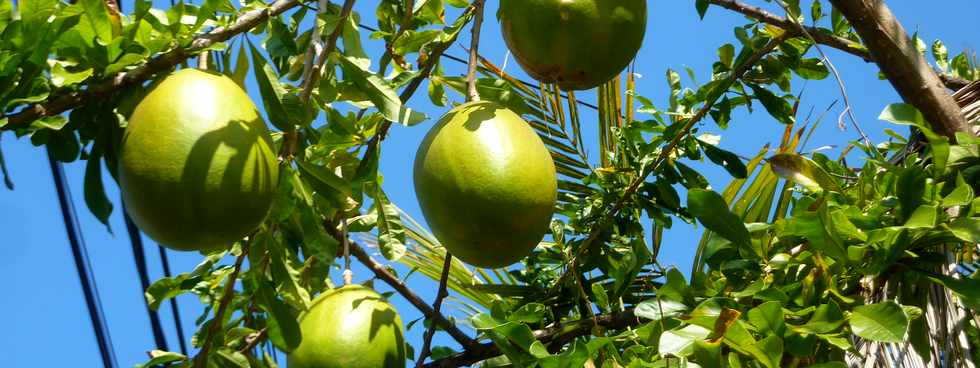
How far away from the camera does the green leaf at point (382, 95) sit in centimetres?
146

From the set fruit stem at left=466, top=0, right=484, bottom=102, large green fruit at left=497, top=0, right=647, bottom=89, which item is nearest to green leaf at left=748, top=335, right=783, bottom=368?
large green fruit at left=497, top=0, right=647, bottom=89

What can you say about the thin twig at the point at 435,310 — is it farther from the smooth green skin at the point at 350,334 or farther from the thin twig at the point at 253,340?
the thin twig at the point at 253,340

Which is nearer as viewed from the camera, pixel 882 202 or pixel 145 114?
pixel 145 114

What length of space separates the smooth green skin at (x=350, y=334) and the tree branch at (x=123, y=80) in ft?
1.45

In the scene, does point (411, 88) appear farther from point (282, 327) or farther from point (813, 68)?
point (813, 68)

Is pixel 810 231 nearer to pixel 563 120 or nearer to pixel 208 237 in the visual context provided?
pixel 208 237

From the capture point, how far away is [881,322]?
146cm

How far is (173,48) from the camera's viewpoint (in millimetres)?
1445

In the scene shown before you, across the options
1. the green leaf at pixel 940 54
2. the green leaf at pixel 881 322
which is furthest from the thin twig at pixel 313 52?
the green leaf at pixel 940 54

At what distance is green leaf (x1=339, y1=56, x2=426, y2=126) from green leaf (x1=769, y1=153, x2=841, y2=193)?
709 millimetres

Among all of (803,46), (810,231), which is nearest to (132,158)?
(810,231)

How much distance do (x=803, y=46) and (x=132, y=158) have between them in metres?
1.43

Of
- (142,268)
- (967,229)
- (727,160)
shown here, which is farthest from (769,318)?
(142,268)

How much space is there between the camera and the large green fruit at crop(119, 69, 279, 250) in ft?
4.26
